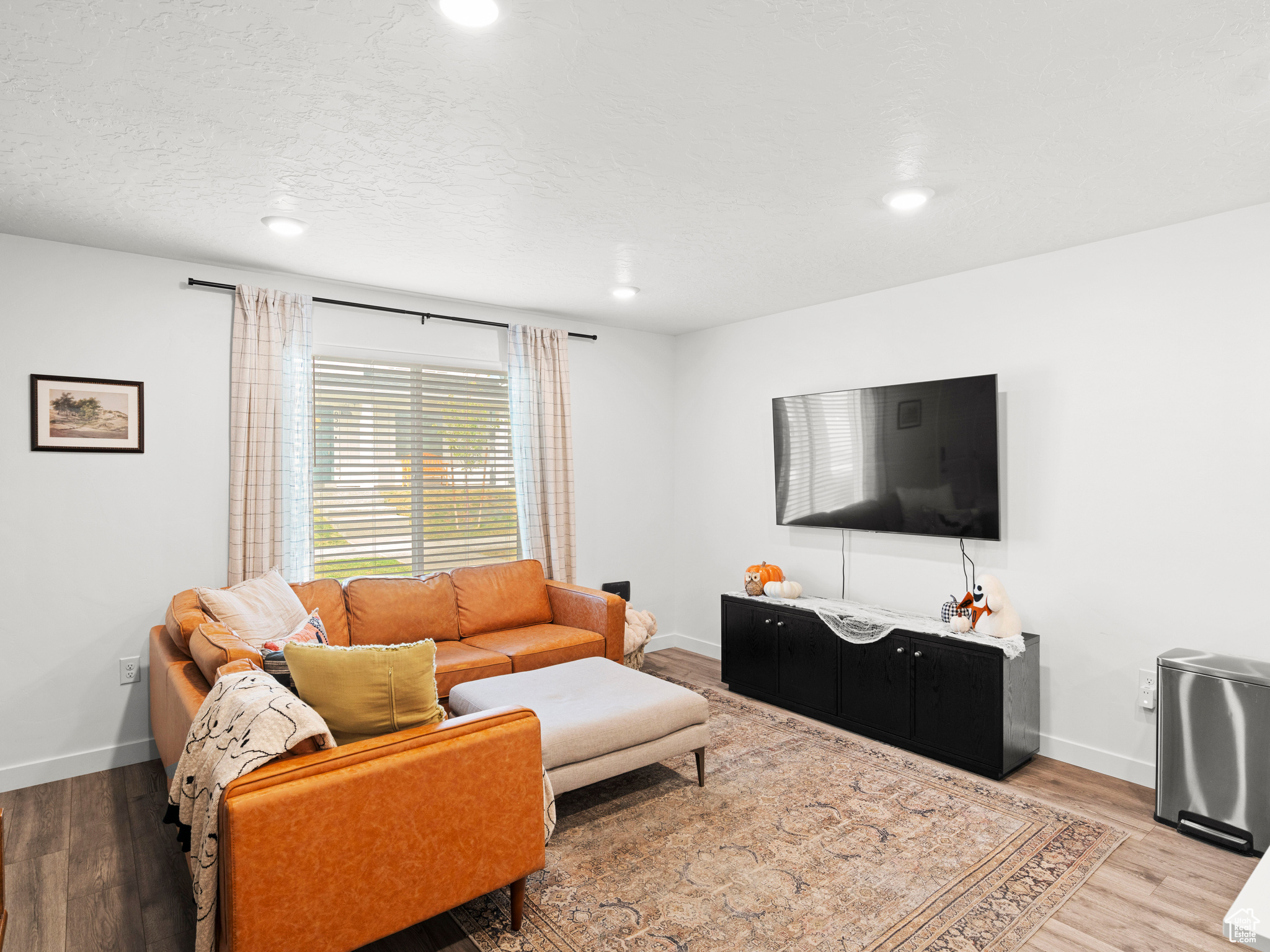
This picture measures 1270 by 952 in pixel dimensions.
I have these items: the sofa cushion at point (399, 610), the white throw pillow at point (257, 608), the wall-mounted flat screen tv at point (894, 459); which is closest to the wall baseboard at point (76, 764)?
the white throw pillow at point (257, 608)

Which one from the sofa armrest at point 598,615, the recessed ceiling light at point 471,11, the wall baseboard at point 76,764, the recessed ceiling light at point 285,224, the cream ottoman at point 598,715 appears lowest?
the wall baseboard at point 76,764

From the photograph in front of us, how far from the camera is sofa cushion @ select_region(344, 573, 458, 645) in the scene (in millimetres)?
3910

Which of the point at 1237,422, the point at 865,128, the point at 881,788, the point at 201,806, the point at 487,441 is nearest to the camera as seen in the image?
the point at 201,806

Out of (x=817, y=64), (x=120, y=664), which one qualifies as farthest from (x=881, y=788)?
(x=120, y=664)

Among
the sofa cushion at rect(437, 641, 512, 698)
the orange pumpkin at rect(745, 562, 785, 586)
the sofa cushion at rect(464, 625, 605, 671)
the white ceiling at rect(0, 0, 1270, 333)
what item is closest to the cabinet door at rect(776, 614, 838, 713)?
the orange pumpkin at rect(745, 562, 785, 586)

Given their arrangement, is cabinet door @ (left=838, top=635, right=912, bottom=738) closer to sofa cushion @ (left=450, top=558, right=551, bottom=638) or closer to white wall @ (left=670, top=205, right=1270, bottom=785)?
white wall @ (left=670, top=205, right=1270, bottom=785)

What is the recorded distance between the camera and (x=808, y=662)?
161 inches

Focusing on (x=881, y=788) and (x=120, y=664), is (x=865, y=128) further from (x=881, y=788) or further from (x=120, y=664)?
(x=120, y=664)

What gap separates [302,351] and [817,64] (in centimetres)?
323

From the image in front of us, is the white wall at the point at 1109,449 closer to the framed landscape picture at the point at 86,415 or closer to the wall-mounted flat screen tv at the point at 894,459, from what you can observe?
the wall-mounted flat screen tv at the point at 894,459

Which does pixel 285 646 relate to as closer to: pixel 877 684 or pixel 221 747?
pixel 221 747

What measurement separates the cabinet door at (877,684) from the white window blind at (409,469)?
7.81 feet

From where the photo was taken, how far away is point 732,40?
1.79m

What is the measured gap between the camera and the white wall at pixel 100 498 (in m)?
3.27
